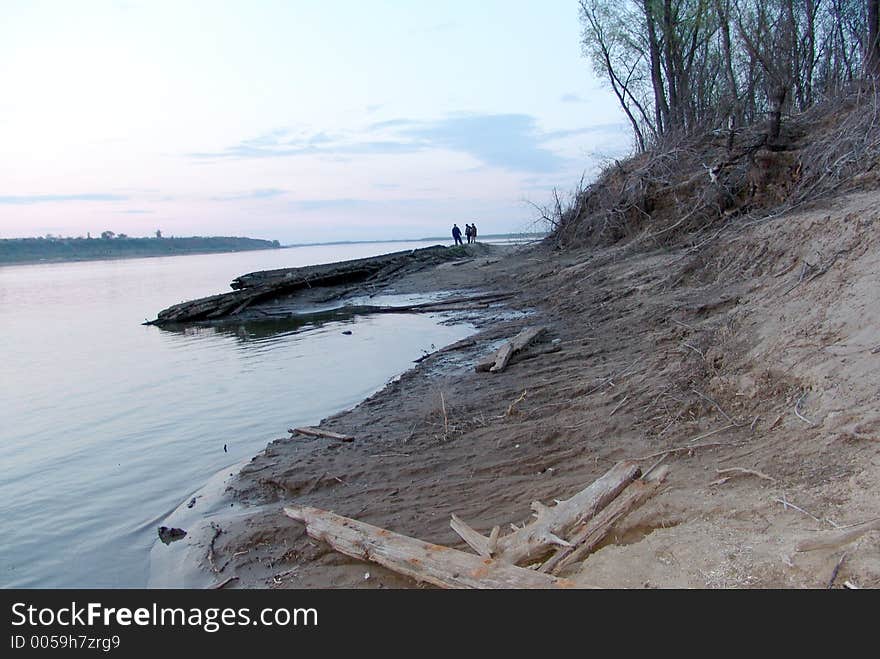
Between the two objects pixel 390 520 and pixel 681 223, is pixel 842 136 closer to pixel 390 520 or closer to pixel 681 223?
pixel 681 223

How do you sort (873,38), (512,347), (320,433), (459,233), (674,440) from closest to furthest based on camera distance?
(674,440) → (320,433) → (512,347) → (873,38) → (459,233)

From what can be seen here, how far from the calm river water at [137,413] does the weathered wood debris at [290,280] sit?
169cm

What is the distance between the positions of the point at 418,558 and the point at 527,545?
27.6 inches

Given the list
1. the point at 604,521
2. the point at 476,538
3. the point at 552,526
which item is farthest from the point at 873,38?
the point at 476,538

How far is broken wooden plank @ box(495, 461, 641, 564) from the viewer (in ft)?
13.1

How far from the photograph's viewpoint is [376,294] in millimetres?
26188

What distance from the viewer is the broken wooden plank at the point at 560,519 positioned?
3.99 m

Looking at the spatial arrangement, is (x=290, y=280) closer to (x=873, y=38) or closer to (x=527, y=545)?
(x=873, y=38)

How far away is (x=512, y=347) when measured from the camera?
1008 cm

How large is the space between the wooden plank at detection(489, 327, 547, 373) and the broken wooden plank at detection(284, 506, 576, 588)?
4.50 meters

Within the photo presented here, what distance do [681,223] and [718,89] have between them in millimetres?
14781

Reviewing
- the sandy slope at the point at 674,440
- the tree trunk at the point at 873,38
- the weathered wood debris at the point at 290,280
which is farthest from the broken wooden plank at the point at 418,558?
the weathered wood debris at the point at 290,280

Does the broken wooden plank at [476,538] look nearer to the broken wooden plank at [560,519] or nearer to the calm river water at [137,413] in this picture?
the broken wooden plank at [560,519]

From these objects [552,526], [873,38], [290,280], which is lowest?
[552,526]
